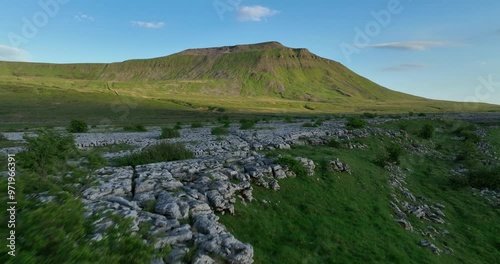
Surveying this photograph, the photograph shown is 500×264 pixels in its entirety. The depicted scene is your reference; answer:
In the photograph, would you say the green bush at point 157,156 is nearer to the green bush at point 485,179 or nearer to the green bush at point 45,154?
the green bush at point 45,154

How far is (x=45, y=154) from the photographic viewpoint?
13.7 meters

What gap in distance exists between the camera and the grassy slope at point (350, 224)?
36.3ft

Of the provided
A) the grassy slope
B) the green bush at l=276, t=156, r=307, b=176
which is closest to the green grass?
the green bush at l=276, t=156, r=307, b=176

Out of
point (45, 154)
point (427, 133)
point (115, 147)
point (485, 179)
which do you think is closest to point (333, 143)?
point (485, 179)

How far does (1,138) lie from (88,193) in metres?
31.1

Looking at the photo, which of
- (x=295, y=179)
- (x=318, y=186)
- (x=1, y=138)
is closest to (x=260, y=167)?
(x=295, y=179)

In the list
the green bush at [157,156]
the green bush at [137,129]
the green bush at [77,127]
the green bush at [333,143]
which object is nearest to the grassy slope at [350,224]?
the green bush at [333,143]

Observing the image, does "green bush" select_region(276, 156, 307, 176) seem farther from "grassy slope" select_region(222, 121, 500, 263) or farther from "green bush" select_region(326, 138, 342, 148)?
"green bush" select_region(326, 138, 342, 148)

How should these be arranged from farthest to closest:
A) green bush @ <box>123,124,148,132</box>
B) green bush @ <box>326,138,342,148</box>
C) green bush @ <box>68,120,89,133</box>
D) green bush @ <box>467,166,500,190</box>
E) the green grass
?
green bush @ <box>123,124,148,132</box>, green bush @ <box>68,120,89,133</box>, the green grass, green bush @ <box>326,138,342,148</box>, green bush @ <box>467,166,500,190</box>

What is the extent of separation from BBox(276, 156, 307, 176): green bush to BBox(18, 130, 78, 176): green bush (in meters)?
10.5

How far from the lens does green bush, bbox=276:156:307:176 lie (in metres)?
16.6

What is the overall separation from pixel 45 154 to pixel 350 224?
13631mm

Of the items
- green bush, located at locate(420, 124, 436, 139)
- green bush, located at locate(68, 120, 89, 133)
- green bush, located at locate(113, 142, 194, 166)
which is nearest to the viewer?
green bush, located at locate(113, 142, 194, 166)

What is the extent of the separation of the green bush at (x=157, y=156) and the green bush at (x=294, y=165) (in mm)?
5842
